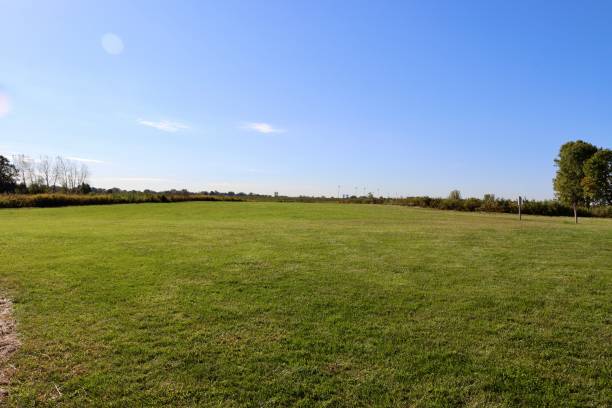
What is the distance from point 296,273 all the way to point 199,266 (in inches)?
96.7

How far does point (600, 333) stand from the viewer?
4.90 metres

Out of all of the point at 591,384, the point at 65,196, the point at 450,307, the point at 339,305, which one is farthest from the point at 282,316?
the point at 65,196

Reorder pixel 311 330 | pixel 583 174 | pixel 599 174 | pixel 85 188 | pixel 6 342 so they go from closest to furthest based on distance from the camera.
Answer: pixel 6 342 → pixel 311 330 → pixel 599 174 → pixel 583 174 → pixel 85 188

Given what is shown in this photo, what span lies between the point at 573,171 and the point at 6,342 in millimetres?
Answer: 60726

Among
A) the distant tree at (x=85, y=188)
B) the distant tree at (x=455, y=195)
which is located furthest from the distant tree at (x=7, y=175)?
the distant tree at (x=455, y=195)

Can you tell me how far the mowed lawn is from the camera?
361cm

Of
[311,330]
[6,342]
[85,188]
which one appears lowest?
[6,342]

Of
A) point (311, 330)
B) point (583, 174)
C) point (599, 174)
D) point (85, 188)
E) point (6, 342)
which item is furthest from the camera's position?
point (85, 188)

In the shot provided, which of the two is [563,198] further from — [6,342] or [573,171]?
[6,342]

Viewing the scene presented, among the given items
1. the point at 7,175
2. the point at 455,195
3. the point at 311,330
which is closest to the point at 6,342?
the point at 311,330

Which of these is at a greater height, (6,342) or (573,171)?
(573,171)

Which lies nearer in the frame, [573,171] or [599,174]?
[599,174]

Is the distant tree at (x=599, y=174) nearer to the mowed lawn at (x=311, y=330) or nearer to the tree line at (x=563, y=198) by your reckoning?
the tree line at (x=563, y=198)

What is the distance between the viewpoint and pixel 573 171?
50.3m
